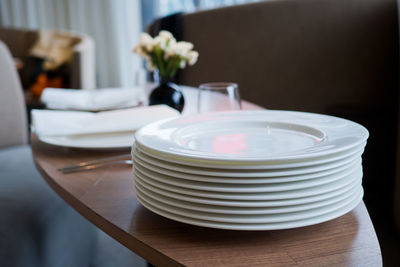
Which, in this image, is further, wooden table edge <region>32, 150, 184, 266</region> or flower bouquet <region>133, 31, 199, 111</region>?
flower bouquet <region>133, 31, 199, 111</region>

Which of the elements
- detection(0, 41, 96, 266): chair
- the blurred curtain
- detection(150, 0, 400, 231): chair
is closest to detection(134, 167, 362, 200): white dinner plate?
detection(0, 41, 96, 266): chair

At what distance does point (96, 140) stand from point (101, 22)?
186 inches

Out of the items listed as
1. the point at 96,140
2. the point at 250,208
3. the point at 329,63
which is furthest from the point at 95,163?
the point at 329,63

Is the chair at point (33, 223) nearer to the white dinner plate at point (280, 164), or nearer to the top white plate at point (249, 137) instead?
the top white plate at point (249, 137)

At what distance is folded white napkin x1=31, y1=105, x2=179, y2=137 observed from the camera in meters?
0.85

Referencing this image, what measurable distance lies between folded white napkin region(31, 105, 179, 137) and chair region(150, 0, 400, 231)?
3.98 ft

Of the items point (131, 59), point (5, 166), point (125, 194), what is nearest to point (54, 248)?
point (5, 166)

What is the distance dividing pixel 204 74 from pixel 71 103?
184 cm

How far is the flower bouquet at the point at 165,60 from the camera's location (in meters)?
1.22

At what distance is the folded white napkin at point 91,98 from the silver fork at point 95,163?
1.39ft

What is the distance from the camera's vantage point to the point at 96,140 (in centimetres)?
85

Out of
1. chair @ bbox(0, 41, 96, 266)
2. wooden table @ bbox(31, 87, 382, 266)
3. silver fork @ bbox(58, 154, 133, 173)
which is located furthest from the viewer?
chair @ bbox(0, 41, 96, 266)

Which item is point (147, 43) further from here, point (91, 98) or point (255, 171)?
point (255, 171)

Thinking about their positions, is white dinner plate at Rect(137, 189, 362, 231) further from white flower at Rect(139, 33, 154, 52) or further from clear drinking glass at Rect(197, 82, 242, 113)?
white flower at Rect(139, 33, 154, 52)
